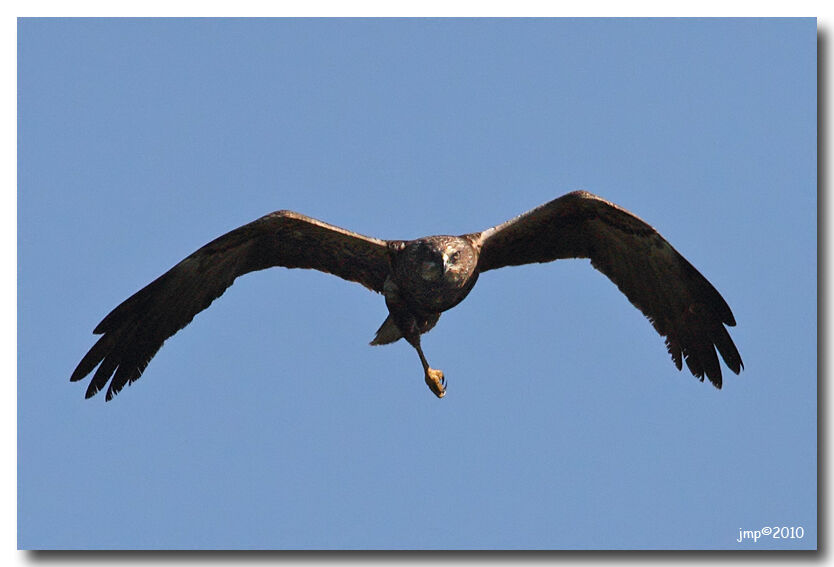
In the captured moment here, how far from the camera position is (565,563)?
8211 millimetres

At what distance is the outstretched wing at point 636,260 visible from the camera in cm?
939

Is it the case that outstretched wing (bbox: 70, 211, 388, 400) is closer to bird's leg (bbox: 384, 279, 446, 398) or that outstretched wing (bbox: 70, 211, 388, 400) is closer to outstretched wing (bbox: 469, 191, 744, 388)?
bird's leg (bbox: 384, 279, 446, 398)

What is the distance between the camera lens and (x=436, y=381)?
10086 millimetres

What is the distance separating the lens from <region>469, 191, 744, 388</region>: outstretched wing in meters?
9.39

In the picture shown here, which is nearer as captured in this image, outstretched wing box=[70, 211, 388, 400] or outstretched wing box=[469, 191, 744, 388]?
outstretched wing box=[469, 191, 744, 388]

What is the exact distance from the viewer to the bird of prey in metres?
9.34

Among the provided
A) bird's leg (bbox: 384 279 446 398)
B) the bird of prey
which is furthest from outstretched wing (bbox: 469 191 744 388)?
bird's leg (bbox: 384 279 446 398)

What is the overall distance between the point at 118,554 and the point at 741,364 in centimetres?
448

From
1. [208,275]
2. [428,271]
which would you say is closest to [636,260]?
[428,271]

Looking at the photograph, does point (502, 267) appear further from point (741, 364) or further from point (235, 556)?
point (235, 556)

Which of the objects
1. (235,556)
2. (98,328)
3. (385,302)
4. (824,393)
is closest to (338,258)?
(385,302)

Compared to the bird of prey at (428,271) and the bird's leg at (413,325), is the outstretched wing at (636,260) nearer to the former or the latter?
the bird of prey at (428,271)

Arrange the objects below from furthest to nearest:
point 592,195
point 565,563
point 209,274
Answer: point 209,274 → point 592,195 → point 565,563

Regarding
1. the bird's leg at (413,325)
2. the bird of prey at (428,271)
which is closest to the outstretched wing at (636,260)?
the bird of prey at (428,271)
